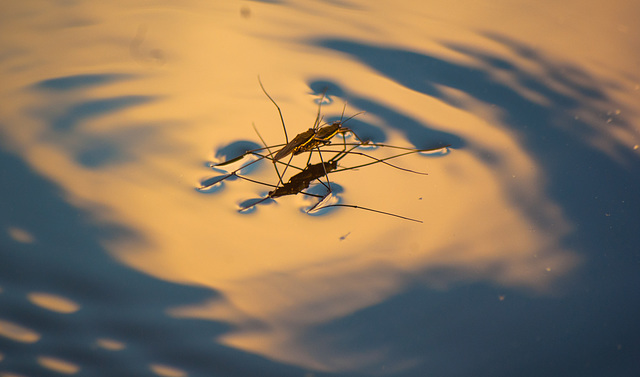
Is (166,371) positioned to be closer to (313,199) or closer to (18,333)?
(18,333)

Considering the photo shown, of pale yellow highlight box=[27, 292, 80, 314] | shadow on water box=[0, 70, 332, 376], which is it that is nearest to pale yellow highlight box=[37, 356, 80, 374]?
shadow on water box=[0, 70, 332, 376]

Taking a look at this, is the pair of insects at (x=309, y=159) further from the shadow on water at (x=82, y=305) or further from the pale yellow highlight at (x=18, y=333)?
the pale yellow highlight at (x=18, y=333)

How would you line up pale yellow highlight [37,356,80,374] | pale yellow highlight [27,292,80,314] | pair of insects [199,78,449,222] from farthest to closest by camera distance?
pair of insects [199,78,449,222], pale yellow highlight [27,292,80,314], pale yellow highlight [37,356,80,374]

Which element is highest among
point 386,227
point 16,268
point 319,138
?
point 319,138

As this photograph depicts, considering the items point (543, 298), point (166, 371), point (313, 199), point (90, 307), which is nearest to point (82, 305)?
point (90, 307)

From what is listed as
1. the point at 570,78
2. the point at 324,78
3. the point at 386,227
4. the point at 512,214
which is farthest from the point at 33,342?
the point at 570,78

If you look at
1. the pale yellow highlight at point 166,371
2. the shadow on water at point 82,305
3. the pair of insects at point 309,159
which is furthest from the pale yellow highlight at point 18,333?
the pair of insects at point 309,159

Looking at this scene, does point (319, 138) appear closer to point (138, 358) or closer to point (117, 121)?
point (117, 121)

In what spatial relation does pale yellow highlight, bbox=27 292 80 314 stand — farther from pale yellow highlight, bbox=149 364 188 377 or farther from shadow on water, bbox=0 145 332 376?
pale yellow highlight, bbox=149 364 188 377

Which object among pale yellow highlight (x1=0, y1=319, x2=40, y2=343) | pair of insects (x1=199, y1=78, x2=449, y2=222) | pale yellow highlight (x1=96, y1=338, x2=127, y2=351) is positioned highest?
pair of insects (x1=199, y1=78, x2=449, y2=222)
